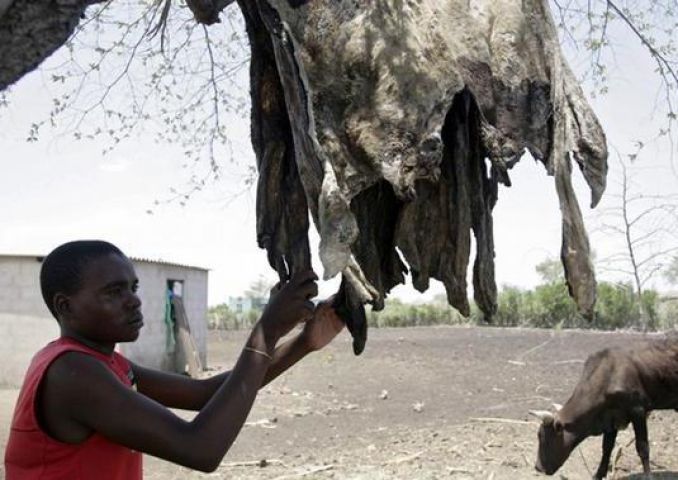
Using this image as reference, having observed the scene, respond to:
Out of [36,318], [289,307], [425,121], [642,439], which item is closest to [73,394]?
[289,307]

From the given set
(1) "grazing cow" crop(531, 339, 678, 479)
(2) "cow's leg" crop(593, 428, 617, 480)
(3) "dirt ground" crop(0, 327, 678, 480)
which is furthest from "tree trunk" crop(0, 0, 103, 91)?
(2) "cow's leg" crop(593, 428, 617, 480)

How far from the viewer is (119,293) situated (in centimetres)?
193

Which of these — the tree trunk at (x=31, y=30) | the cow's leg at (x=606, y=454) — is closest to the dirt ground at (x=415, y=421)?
the cow's leg at (x=606, y=454)

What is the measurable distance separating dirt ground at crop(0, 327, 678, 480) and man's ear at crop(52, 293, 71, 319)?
742cm

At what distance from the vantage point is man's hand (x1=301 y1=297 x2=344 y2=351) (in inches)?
102

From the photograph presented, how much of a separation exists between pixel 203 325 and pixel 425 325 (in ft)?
63.1

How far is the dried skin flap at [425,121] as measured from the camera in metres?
2.50

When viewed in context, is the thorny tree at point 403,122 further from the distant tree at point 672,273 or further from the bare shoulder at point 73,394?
the distant tree at point 672,273

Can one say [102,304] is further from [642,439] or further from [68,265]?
[642,439]

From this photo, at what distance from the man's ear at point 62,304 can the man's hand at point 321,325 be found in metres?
0.87

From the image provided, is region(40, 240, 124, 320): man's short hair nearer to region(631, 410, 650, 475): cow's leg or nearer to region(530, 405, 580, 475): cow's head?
region(530, 405, 580, 475): cow's head

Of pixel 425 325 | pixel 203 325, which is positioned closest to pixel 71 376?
pixel 203 325

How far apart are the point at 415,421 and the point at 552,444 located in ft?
9.73

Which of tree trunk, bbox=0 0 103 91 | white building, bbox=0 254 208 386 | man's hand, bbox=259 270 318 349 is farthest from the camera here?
white building, bbox=0 254 208 386
